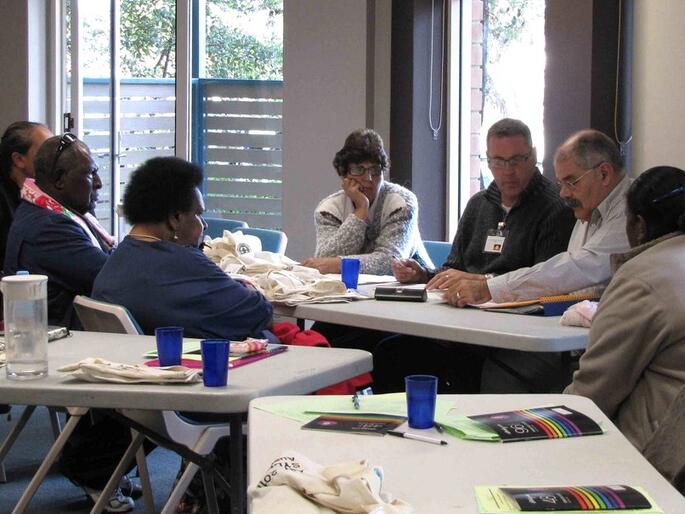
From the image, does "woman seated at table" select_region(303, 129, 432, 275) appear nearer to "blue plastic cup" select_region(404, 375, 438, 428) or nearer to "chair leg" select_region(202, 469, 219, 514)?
"chair leg" select_region(202, 469, 219, 514)

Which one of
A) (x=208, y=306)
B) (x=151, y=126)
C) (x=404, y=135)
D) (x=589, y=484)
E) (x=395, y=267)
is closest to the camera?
(x=589, y=484)

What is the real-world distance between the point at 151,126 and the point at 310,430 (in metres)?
6.74

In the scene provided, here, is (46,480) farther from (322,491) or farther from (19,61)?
(19,61)

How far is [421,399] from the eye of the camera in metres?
1.91

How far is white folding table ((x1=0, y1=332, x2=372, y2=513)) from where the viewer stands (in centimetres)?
224

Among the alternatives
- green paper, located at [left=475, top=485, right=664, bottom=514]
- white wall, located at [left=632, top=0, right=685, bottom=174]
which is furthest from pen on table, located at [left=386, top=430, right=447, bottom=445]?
white wall, located at [left=632, top=0, right=685, bottom=174]

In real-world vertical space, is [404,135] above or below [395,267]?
above

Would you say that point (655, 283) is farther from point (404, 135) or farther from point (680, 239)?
point (404, 135)

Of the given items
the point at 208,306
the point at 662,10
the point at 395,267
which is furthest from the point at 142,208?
the point at 662,10

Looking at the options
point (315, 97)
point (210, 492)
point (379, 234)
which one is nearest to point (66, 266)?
point (210, 492)

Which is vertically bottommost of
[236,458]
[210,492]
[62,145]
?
[210,492]

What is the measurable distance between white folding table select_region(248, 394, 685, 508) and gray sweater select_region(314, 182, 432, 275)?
272cm

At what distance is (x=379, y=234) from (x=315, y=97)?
6.59 feet

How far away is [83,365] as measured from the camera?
2.37 meters
